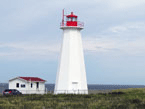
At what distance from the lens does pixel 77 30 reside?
139 ft

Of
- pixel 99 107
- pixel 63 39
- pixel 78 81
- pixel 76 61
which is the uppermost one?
pixel 63 39

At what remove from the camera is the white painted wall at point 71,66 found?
4169 cm

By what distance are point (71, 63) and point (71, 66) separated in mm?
381

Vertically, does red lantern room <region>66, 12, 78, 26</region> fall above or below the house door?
above

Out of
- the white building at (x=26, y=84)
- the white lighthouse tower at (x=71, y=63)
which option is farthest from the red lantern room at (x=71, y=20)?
the white building at (x=26, y=84)

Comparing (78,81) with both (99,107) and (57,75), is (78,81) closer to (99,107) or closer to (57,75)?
(57,75)

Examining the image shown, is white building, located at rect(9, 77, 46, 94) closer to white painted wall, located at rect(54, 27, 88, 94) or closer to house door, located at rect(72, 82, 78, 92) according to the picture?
white painted wall, located at rect(54, 27, 88, 94)

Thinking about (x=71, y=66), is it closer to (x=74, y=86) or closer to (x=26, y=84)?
(x=74, y=86)

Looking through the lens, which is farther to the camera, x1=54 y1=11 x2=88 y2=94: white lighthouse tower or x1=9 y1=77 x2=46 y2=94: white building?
x1=9 y1=77 x2=46 y2=94: white building

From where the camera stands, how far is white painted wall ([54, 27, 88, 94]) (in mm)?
41688

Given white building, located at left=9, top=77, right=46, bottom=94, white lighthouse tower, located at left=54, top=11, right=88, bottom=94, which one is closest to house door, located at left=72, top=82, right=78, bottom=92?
white lighthouse tower, located at left=54, top=11, right=88, bottom=94

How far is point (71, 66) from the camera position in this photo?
41781mm

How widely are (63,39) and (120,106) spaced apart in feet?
54.4

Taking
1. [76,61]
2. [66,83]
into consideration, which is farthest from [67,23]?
[66,83]
